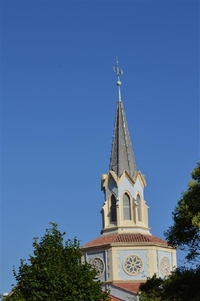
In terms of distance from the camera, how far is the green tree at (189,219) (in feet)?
100

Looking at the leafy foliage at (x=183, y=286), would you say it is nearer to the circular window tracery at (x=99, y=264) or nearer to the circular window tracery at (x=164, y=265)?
the circular window tracery at (x=99, y=264)

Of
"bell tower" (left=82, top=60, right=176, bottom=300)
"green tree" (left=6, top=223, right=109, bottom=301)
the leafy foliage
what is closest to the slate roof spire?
"bell tower" (left=82, top=60, right=176, bottom=300)

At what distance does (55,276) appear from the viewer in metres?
39.5

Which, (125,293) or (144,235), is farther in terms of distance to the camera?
(144,235)

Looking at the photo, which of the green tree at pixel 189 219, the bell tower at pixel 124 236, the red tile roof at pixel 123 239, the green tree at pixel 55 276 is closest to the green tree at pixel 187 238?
the green tree at pixel 189 219

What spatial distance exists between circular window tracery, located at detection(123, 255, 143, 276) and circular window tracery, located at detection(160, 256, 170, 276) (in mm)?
2339

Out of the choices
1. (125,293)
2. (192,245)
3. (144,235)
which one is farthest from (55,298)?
(144,235)

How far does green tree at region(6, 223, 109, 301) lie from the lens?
129 feet

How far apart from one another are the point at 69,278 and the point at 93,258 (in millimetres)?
24866

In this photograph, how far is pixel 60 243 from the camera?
139 ft

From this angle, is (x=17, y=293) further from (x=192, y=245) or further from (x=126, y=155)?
(x=126, y=155)

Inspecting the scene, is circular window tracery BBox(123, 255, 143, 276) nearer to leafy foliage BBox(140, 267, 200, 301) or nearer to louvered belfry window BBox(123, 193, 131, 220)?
louvered belfry window BBox(123, 193, 131, 220)

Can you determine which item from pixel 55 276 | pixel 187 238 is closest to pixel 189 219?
pixel 187 238

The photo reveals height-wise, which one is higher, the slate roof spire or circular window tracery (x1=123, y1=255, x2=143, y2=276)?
the slate roof spire
